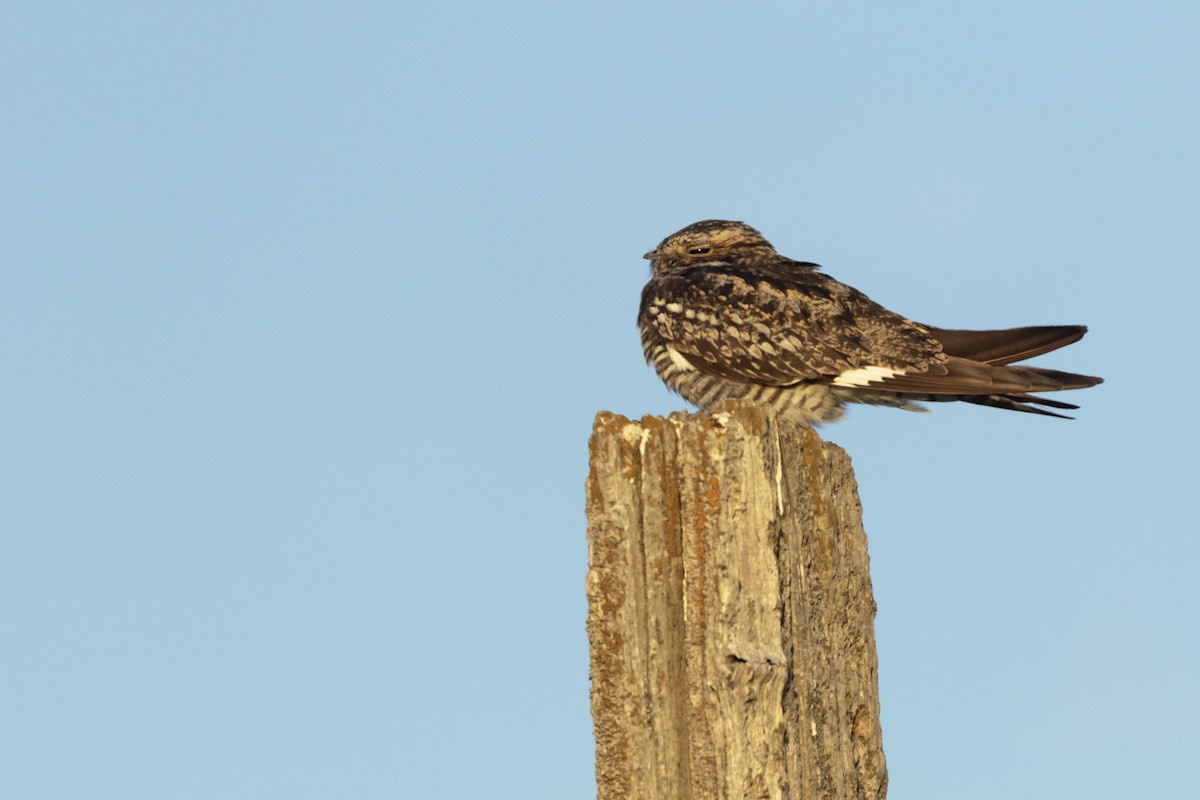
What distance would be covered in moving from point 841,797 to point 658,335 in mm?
4521

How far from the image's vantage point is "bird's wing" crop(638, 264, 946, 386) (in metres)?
8.10

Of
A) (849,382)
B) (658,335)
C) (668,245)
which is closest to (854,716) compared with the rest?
(849,382)

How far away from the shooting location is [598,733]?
4.34 m

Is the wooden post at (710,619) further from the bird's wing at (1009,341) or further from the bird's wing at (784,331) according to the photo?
the bird's wing at (1009,341)

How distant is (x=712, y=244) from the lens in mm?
9719

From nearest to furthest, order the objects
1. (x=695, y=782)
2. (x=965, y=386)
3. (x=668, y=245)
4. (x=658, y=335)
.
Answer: (x=695, y=782) < (x=965, y=386) < (x=658, y=335) < (x=668, y=245)

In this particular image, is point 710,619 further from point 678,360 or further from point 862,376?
point 678,360

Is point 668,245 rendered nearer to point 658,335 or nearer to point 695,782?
point 658,335

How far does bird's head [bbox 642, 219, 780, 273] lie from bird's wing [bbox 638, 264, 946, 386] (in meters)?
0.91

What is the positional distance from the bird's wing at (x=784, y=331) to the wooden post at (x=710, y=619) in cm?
359

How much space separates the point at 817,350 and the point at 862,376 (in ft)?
1.01

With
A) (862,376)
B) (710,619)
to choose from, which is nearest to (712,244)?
(862,376)

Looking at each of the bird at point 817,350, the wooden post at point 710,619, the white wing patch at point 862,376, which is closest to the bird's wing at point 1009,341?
the bird at point 817,350

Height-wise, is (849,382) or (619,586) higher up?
(849,382)
